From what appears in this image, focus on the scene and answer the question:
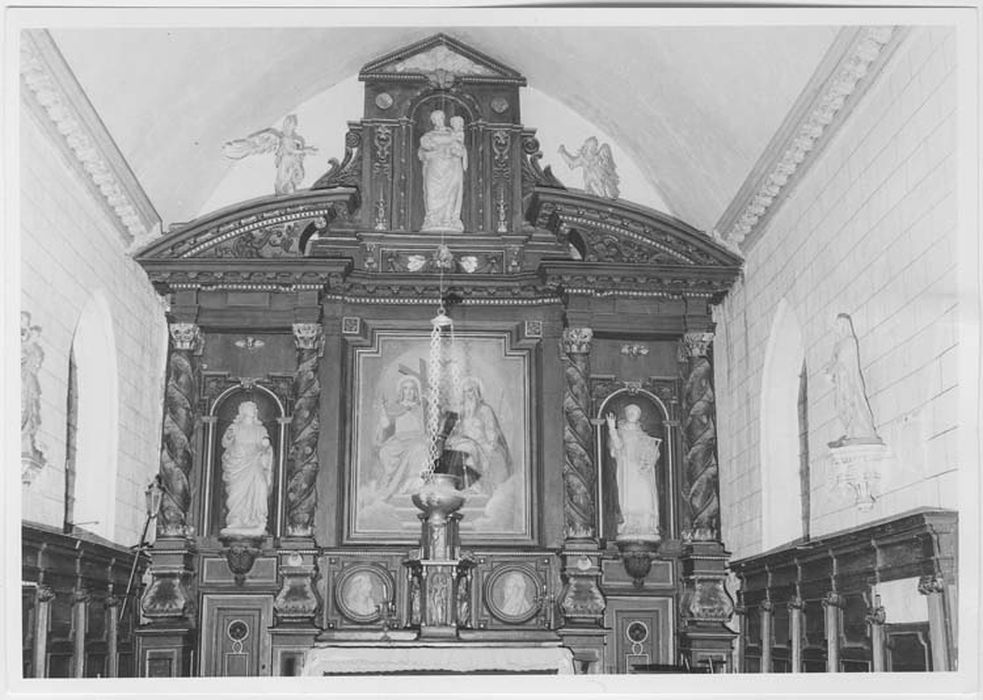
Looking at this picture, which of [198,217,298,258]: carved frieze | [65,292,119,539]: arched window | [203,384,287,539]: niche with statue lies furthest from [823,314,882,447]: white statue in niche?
[65,292,119,539]: arched window

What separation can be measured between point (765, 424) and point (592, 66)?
241cm

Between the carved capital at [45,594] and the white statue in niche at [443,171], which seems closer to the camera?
the carved capital at [45,594]

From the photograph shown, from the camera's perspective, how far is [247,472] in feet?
29.7

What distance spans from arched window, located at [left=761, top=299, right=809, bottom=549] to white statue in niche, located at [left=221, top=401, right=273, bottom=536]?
3.11 meters

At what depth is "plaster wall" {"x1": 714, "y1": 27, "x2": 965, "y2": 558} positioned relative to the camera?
21.2 ft

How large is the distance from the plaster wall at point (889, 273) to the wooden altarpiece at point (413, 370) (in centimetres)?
91

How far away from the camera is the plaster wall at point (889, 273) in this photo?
6473mm

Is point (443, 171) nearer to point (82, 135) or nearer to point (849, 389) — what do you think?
point (82, 135)

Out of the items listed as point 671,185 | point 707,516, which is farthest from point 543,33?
point 707,516

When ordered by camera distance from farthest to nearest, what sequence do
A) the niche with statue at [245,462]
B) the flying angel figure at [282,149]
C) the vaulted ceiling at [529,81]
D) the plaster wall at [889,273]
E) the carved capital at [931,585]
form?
1. the flying angel figure at [282,149]
2. the niche with statue at [245,462]
3. the vaulted ceiling at [529,81]
4. the plaster wall at [889,273]
5. the carved capital at [931,585]

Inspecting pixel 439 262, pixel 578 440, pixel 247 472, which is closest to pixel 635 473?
pixel 578 440

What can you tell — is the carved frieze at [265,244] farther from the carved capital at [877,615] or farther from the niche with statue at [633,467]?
the carved capital at [877,615]

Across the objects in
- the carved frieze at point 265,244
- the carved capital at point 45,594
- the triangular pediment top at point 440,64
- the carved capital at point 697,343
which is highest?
the triangular pediment top at point 440,64

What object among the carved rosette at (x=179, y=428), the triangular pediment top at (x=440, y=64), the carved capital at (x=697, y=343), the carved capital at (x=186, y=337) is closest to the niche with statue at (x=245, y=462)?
the carved rosette at (x=179, y=428)
